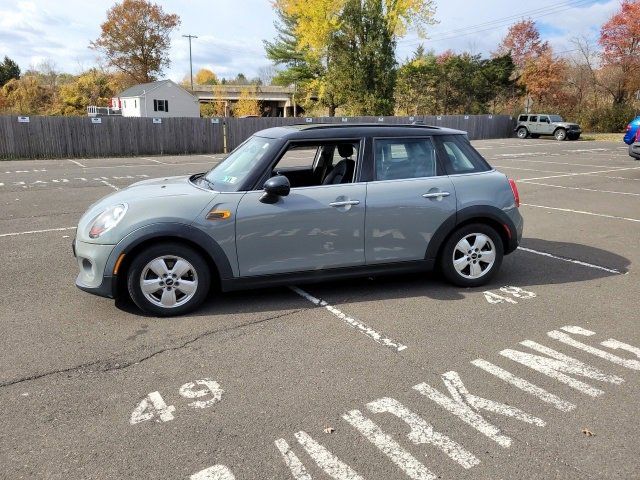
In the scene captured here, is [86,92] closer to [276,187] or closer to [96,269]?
[96,269]

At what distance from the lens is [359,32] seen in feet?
119

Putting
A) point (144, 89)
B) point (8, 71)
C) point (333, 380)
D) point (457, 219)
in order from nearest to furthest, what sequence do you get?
point (333, 380) < point (457, 219) < point (144, 89) < point (8, 71)

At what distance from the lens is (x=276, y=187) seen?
4230mm

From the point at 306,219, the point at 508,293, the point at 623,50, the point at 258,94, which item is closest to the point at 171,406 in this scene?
the point at 306,219

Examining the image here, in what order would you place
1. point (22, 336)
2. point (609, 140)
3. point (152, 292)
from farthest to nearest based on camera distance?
point (609, 140) → point (152, 292) → point (22, 336)

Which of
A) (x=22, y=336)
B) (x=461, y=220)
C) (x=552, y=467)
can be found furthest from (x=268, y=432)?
(x=461, y=220)

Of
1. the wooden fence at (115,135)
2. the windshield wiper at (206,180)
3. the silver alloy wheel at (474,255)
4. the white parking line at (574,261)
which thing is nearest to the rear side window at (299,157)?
the windshield wiper at (206,180)

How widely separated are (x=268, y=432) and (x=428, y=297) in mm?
2529

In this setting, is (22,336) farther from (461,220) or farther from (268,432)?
(461,220)

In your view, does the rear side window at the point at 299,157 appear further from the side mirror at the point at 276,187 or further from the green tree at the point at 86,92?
the green tree at the point at 86,92

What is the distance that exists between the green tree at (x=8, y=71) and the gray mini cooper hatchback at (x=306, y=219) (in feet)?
253

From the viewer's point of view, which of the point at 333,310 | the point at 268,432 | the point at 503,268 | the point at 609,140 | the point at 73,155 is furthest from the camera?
the point at 609,140

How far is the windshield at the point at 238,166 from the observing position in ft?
14.9

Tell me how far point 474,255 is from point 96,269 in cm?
351
